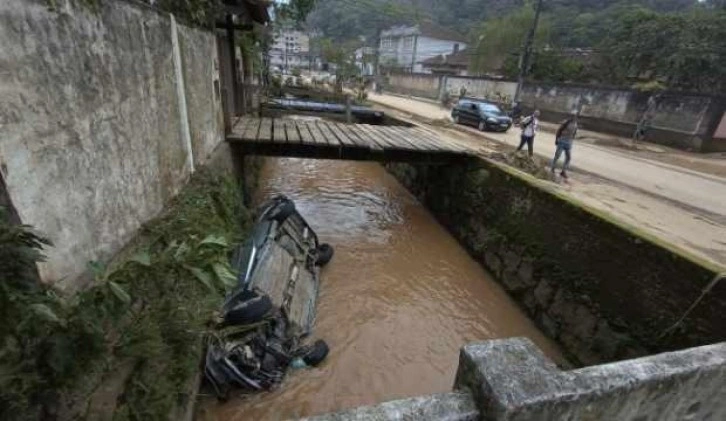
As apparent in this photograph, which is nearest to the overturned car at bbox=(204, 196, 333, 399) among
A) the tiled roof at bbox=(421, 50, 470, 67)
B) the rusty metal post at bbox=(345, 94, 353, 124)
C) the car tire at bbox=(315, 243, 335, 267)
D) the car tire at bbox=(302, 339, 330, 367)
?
the car tire at bbox=(302, 339, 330, 367)

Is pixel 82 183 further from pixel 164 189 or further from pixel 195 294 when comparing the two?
pixel 164 189

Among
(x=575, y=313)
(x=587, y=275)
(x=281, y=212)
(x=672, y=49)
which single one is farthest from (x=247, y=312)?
(x=672, y=49)

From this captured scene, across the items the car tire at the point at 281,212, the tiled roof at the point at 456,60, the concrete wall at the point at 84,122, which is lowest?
the car tire at the point at 281,212

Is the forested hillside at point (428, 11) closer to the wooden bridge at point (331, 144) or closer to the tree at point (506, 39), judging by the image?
the tree at point (506, 39)

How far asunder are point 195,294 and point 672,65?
24862 millimetres

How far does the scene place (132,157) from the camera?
11.1 ft

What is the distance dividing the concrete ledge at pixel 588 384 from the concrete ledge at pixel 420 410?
0.06m

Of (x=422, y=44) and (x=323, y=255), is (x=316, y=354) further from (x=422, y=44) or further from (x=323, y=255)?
(x=422, y=44)

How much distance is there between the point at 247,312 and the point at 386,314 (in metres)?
2.62

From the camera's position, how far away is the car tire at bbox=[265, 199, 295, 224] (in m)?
6.09

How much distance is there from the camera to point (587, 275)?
207 inches

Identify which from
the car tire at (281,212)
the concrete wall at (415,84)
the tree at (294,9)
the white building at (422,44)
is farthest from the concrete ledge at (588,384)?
the white building at (422,44)

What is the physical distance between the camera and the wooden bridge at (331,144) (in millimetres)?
7977

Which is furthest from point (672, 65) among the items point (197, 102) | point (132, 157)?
point (132, 157)
